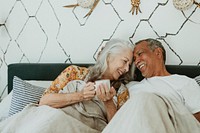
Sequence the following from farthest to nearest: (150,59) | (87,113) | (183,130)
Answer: (150,59)
(87,113)
(183,130)

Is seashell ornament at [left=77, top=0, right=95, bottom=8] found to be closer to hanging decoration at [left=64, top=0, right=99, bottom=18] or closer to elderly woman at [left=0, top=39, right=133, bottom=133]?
hanging decoration at [left=64, top=0, right=99, bottom=18]

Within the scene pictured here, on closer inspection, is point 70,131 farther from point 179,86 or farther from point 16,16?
point 16,16

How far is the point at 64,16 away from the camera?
266 centimetres

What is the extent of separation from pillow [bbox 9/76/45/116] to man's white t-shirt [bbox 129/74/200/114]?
0.63 meters

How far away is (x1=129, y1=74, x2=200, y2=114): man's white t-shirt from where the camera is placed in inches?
76.5

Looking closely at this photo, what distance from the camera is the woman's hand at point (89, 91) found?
198 cm

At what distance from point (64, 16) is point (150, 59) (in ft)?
2.83

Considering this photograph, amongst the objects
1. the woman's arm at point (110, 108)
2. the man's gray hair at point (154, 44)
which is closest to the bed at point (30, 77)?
the man's gray hair at point (154, 44)

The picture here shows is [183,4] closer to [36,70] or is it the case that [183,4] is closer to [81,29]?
[81,29]

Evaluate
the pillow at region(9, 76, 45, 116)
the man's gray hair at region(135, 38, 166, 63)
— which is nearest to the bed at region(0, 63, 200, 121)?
the pillow at region(9, 76, 45, 116)

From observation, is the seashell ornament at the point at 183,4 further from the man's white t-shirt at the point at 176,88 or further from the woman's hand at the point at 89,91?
the woman's hand at the point at 89,91

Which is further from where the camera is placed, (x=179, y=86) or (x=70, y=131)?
(x=179, y=86)

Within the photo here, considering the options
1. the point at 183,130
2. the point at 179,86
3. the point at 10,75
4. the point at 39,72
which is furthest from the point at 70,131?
the point at 10,75

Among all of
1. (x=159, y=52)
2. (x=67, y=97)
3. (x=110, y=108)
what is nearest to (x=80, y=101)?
(x=67, y=97)
